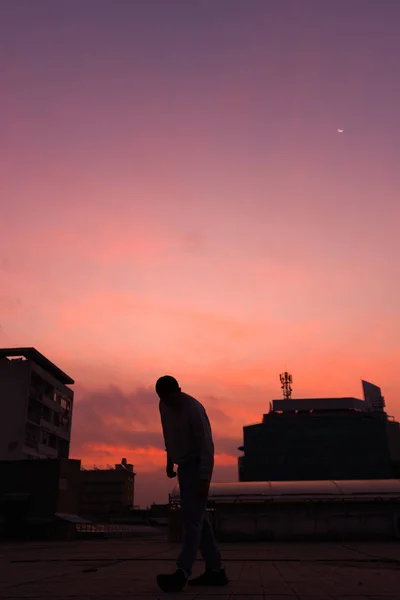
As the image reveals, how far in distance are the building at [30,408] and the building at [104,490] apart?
144 ft

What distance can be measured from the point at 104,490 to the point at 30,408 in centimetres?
5584

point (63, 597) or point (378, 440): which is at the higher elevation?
point (378, 440)

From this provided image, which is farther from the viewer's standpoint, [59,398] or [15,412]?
[59,398]

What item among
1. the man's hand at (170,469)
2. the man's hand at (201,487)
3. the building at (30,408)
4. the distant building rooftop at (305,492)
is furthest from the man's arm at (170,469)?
the building at (30,408)

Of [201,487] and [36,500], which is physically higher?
[201,487]

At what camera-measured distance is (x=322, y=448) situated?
94.9m

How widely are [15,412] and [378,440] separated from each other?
68468 mm

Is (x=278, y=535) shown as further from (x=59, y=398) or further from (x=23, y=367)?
(x=59, y=398)

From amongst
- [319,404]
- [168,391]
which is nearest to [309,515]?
[168,391]

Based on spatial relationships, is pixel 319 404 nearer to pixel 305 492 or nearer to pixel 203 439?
pixel 305 492

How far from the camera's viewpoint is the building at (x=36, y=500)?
41.2 m

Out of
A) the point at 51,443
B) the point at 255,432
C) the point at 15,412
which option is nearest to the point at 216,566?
the point at 15,412

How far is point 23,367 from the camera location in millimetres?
59031

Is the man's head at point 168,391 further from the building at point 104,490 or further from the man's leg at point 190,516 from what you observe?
the building at point 104,490
